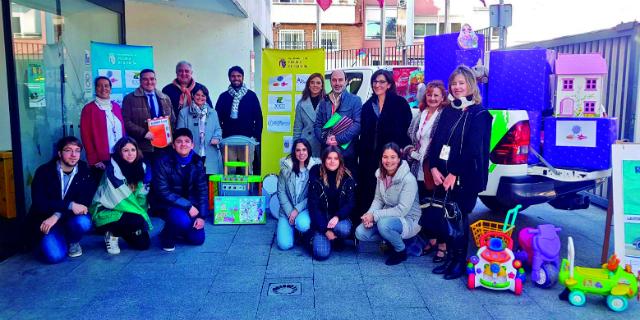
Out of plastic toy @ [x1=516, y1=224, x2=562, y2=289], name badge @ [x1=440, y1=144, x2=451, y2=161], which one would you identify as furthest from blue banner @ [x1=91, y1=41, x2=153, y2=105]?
plastic toy @ [x1=516, y1=224, x2=562, y2=289]

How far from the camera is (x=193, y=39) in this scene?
395 inches

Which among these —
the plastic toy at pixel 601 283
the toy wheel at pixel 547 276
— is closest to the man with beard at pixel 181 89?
the toy wheel at pixel 547 276

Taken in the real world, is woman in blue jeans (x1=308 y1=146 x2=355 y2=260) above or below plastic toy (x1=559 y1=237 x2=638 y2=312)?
above

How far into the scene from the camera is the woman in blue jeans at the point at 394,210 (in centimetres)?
464

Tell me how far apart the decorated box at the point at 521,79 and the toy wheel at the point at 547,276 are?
1.66m

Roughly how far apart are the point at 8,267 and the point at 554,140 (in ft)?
16.5

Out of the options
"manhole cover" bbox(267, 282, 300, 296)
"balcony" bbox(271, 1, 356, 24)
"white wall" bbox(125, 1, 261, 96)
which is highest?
"balcony" bbox(271, 1, 356, 24)

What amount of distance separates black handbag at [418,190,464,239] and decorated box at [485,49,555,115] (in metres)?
1.51

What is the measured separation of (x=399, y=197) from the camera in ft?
15.4

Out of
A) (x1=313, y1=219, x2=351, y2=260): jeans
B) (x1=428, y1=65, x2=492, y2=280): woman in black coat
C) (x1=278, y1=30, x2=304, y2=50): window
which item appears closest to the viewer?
(x1=428, y1=65, x2=492, y2=280): woman in black coat

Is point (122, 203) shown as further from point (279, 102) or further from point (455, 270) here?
point (455, 270)

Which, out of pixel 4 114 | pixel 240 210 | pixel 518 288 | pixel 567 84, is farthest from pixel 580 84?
pixel 4 114

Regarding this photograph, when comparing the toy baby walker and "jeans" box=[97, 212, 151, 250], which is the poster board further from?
"jeans" box=[97, 212, 151, 250]

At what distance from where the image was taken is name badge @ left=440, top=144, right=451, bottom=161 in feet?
13.9
